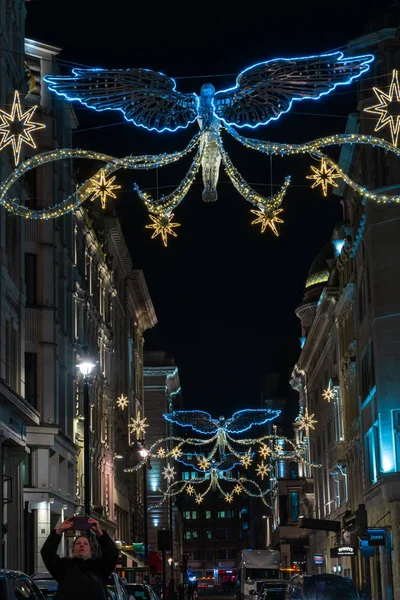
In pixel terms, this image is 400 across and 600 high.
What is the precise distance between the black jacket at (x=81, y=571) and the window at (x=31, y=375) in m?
→ 33.5

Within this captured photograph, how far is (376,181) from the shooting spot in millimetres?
43719

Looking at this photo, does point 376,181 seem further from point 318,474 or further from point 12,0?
point 318,474

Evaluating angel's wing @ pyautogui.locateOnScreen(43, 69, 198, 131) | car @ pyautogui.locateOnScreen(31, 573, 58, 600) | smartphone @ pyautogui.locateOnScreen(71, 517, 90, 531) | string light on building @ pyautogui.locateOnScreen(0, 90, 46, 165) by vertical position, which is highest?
angel's wing @ pyautogui.locateOnScreen(43, 69, 198, 131)

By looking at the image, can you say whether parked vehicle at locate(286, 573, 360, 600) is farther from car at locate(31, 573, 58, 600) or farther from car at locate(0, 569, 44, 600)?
car at locate(0, 569, 44, 600)

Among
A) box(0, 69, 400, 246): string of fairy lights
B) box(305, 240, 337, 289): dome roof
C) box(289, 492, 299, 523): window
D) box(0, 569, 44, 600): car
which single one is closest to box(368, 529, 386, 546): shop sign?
box(0, 69, 400, 246): string of fairy lights

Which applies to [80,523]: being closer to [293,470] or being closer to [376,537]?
[376,537]

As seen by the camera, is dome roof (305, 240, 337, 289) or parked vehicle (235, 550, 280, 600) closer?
parked vehicle (235, 550, 280, 600)

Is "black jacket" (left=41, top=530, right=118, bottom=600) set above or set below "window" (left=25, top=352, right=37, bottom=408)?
below

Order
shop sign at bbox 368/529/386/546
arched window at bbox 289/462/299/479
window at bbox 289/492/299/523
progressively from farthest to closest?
arched window at bbox 289/462/299/479 → window at bbox 289/492/299/523 → shop sign at bbox 368/529/386/546

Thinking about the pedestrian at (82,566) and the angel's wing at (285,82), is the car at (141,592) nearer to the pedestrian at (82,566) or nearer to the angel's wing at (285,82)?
the angel's wing at (285,82)

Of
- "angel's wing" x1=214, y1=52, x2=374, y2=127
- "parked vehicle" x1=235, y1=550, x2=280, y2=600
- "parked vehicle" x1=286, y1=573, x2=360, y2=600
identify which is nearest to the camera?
"angel's wing" x1=214, y1=52, x2=374, y2=127

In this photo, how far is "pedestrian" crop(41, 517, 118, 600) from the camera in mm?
8484

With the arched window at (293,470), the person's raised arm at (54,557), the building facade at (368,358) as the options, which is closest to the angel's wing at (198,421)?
the building facade at (368,358)

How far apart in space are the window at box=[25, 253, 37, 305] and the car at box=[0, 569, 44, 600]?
2983 cm
